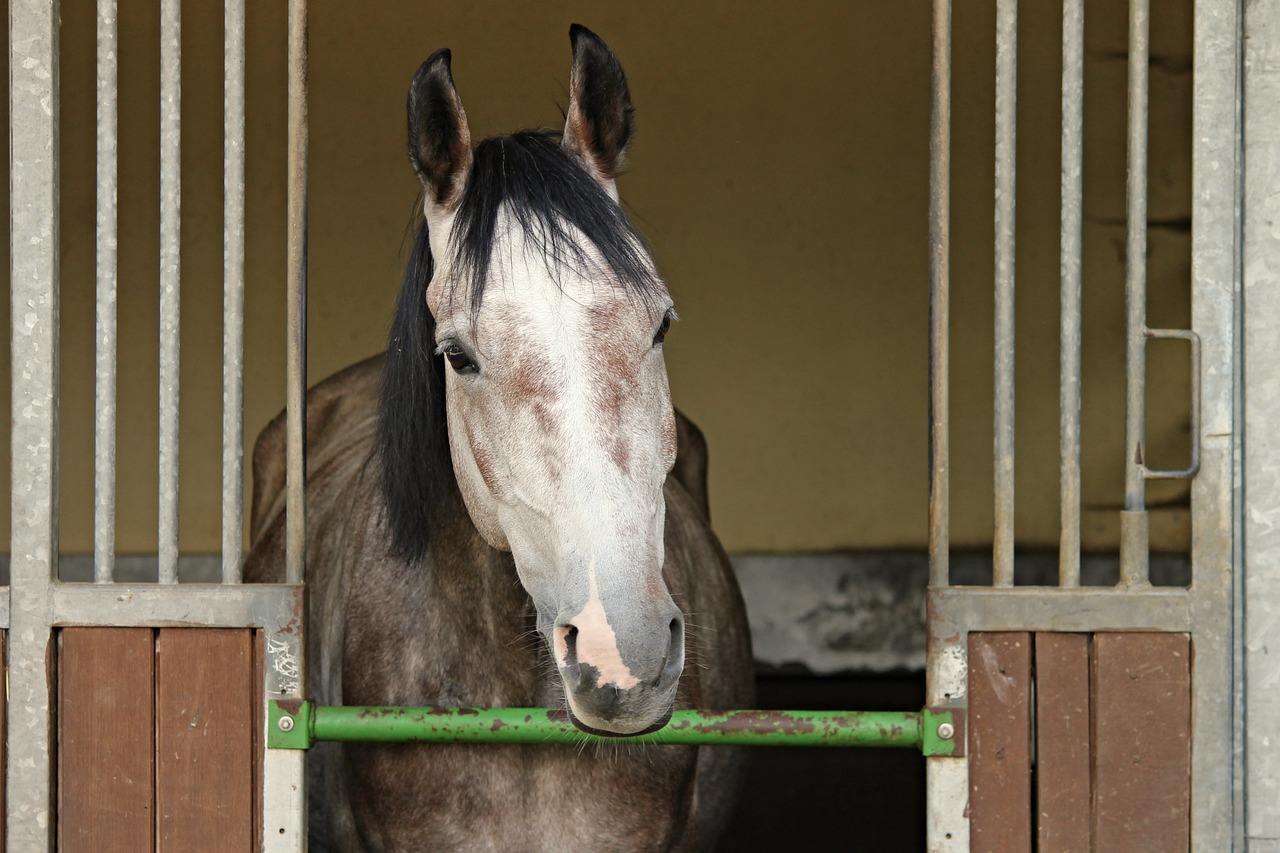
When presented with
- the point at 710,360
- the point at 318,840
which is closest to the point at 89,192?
the point at 710,360

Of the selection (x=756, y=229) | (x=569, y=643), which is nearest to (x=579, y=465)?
(x=569, y=643)

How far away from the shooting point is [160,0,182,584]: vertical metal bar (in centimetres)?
228

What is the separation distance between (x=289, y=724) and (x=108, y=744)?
339mm

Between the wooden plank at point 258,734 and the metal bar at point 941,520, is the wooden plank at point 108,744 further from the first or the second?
the metal bar at point 941,520

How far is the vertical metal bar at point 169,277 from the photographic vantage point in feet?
7.47

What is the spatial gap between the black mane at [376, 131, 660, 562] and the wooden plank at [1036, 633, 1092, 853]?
3.06 ft

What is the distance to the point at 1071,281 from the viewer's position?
222 cm

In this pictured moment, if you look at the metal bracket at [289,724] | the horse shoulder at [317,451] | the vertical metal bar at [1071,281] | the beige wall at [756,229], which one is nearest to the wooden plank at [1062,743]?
the vertical metal bar at [1071,281]

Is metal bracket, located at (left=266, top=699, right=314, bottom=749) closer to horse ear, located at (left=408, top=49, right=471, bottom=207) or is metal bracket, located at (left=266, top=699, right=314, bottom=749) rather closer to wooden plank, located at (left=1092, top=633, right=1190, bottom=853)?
horse ear, located at (left=408, top=49, right=471, bottom=207)

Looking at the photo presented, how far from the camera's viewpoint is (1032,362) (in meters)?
6.74

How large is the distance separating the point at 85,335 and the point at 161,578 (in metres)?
4.69

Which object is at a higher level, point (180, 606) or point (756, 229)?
point (756, 229)

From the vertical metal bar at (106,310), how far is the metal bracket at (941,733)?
143 cm

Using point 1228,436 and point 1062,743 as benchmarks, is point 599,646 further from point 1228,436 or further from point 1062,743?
point 1228,436
